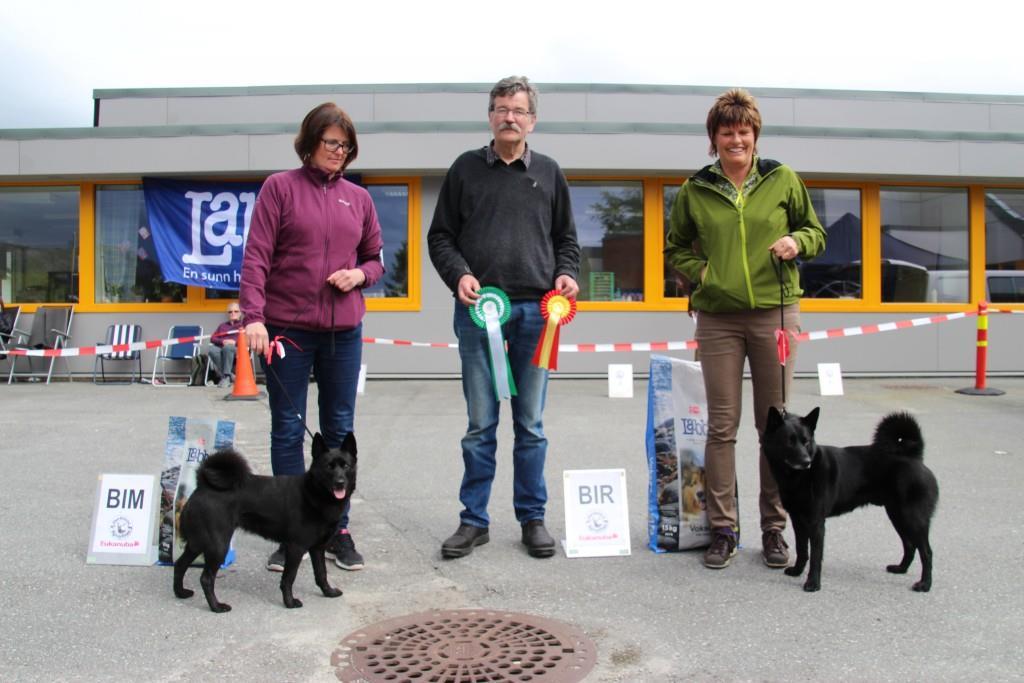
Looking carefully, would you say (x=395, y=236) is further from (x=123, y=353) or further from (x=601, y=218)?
(x=123, y=353)

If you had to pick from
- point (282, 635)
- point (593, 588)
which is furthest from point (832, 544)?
point (282, 635)

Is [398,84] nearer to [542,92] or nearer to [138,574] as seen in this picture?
[542,92]

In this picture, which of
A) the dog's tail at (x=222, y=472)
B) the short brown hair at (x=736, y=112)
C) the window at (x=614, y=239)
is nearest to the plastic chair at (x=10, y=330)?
the window at (x=614, y=239)

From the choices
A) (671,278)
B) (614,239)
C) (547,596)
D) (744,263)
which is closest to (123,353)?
(614,239)

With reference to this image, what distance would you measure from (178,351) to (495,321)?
8491mm

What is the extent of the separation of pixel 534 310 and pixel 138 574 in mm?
2073

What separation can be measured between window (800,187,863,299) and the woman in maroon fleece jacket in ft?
29.8

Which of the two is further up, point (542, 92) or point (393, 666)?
point (542, 92)

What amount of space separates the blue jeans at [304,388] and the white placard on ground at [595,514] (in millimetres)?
1033

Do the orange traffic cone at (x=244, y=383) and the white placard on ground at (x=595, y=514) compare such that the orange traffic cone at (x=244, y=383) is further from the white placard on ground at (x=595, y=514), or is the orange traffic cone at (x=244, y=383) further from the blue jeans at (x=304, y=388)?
the white placard on ground at (x=595, y=514)

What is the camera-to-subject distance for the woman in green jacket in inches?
150

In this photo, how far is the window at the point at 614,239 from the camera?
1160cm

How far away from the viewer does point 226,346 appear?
1083cm

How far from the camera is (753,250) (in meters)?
3.82
